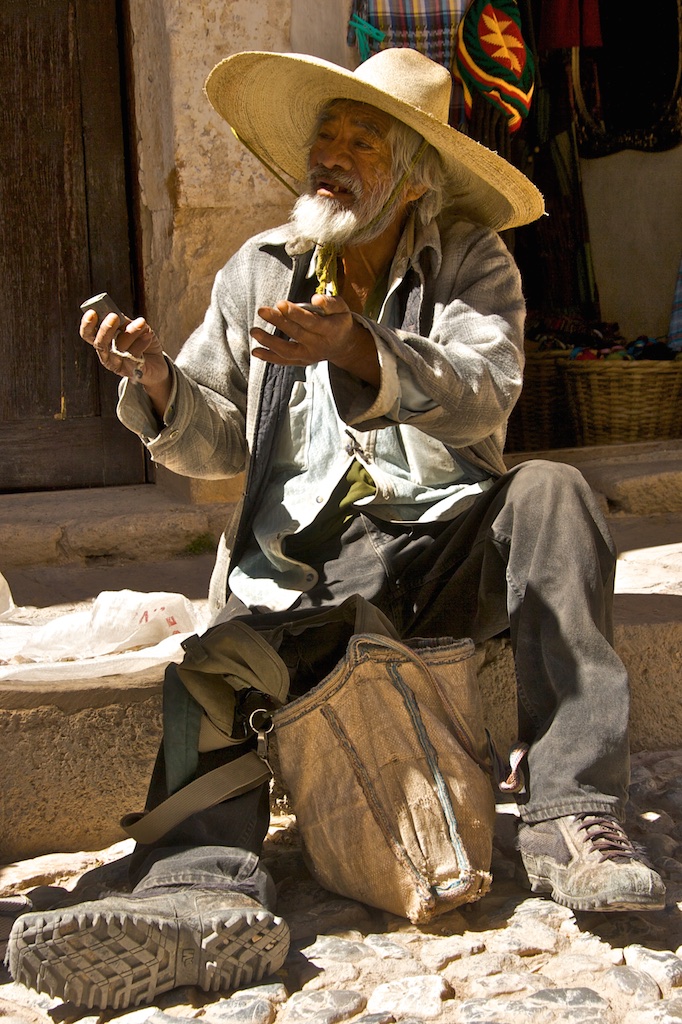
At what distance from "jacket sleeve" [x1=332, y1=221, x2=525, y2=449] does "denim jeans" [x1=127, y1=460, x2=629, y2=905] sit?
149 mm

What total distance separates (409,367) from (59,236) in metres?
2.75

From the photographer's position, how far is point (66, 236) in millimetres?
4242

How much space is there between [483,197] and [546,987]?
161 centimetres

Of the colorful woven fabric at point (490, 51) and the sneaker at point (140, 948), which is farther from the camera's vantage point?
the colorful woven fabric at point (490, 51)

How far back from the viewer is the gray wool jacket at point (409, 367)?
1.94 meters

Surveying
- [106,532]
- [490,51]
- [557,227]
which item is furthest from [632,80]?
[106,532]

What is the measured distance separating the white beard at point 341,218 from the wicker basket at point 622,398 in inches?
124

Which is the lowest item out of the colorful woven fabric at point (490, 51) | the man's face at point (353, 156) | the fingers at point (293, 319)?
the fingers at point (293, 319)

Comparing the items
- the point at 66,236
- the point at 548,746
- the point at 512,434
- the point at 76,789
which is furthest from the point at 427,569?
the point at 512,434

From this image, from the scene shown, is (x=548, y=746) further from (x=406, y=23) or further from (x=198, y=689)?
(x=406, y=23)

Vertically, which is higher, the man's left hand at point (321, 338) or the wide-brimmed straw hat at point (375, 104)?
the wide-brimmed straw hat at point (375, 104)

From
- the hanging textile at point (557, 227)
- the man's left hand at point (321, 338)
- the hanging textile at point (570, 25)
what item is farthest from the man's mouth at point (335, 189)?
the hanging textile at point (557, 227)

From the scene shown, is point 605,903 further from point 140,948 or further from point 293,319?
point 293,319

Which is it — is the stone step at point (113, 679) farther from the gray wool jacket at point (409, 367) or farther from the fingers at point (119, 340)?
the fingers at point (119, 340)
